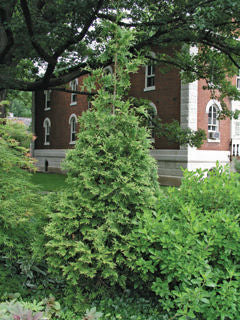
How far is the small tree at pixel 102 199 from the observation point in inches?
145

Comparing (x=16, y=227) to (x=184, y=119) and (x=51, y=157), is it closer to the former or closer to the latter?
(x=184, y=119)

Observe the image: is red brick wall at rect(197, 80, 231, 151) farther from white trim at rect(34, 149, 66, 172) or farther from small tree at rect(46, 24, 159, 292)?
small tree at rect(46, 24, 159, 292)

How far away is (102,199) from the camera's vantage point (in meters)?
3.83

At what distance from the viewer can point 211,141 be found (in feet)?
68.7

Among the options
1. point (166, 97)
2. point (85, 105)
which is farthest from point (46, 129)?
point (166, 97)

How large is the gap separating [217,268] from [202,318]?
0.69 meters

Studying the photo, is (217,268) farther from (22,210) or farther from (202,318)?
(22,210)

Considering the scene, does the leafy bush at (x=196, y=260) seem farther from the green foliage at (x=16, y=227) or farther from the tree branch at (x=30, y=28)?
the tree branch at (x=30, y=28)

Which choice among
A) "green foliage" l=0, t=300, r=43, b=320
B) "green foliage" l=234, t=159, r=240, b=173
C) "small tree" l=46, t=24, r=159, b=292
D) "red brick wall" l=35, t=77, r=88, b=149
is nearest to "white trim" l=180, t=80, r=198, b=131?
"green foliage" l=234, t=159, r=240, b=173

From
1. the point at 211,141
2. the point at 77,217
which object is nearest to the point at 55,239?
the point at 77,217

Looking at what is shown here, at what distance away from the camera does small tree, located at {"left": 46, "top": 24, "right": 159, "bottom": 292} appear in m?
3.67

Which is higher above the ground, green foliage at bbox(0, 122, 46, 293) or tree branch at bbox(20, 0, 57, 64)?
tree branch at bbox(20, 0, 57, 64)

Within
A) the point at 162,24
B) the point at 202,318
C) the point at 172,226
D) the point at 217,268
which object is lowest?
the point at 202,318

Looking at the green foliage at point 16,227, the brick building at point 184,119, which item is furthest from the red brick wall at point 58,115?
the green foliage at point 16,227
